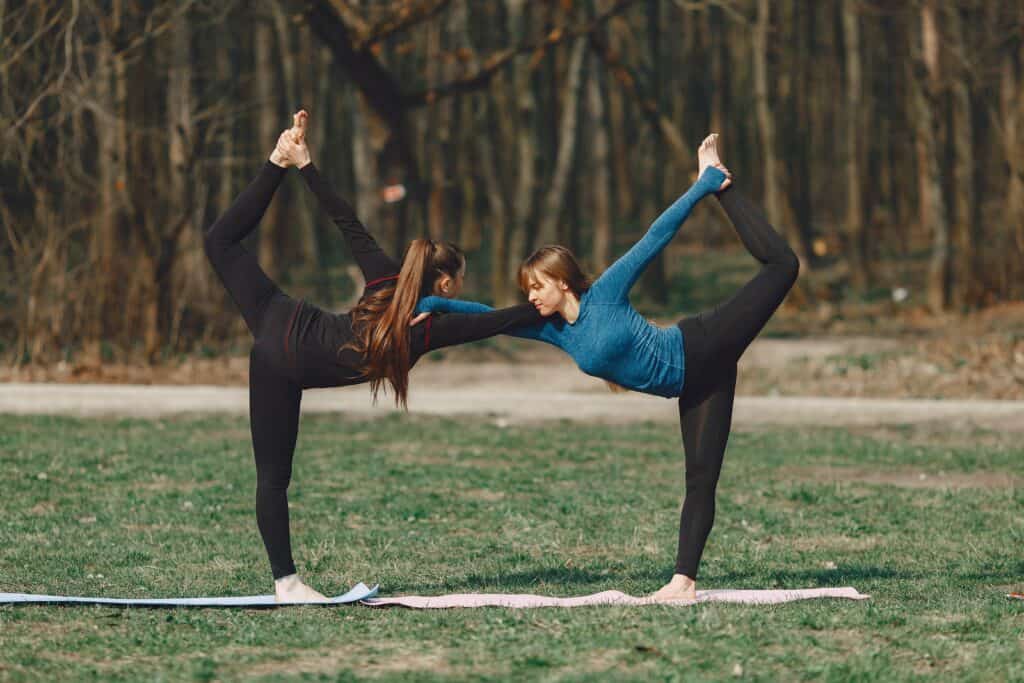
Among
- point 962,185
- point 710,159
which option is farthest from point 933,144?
point 710,159

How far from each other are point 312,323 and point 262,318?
215 mm

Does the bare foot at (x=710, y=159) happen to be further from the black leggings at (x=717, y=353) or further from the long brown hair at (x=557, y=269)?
the long brown hair at (x=557, y=269)

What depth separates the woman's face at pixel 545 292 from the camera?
698cm

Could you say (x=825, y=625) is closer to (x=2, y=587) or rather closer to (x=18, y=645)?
(x=18, y=645)

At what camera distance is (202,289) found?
22688mm

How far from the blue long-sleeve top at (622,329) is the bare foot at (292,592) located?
1.42m

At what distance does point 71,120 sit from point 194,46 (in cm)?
547

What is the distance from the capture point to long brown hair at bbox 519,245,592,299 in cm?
697

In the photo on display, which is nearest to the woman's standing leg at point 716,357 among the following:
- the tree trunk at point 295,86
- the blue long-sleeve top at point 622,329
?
the blue long-sleeve top at point 622,329

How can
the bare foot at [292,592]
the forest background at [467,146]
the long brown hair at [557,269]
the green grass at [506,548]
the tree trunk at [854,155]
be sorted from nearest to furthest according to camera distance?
the green grass at [506,548] → the long brown hair at [557,269] → the bare foot at [292,592] → the forest background at [467,146] → the tree trunk at [854,155]

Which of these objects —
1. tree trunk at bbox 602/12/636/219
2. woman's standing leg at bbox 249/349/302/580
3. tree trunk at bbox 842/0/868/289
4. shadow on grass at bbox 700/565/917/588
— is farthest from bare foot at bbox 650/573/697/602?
tree trunk at bbox 602/12/636/219

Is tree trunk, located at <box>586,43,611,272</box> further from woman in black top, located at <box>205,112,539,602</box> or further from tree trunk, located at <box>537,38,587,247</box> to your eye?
woman in black top, located at <box>205,112,539,602</box>

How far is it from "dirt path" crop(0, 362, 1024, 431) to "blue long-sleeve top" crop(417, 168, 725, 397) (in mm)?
9485

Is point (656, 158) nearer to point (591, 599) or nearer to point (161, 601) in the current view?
point (591, 599)
